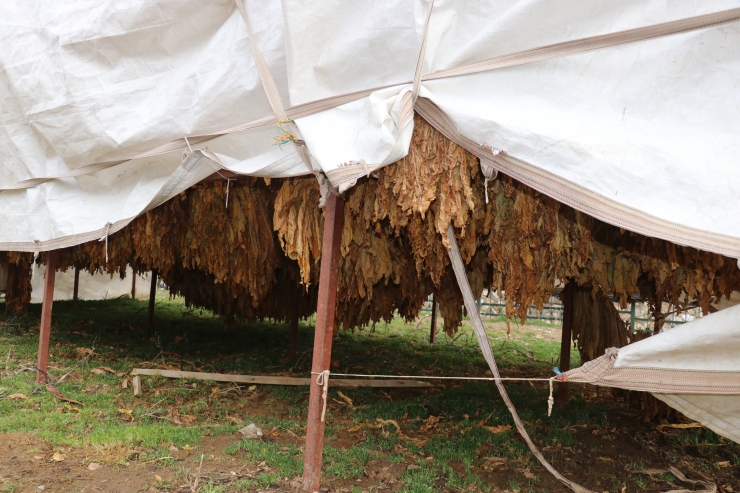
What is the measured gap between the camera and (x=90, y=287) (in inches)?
586

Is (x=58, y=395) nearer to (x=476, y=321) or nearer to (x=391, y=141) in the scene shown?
(x=476, y=321)

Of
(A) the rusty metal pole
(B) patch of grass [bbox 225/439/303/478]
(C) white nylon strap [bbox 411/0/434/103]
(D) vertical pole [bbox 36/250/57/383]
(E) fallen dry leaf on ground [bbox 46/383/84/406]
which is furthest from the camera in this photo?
(D) vertical pole [bbox 36/250/57/383]

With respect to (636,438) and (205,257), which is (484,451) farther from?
(205,257)

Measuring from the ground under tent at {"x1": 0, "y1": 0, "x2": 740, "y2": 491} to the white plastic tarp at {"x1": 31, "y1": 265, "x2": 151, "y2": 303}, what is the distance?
29.5ft

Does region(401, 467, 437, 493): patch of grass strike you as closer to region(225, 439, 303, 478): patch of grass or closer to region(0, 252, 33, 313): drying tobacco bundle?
region(225, 439, 303, 478): patch of grass

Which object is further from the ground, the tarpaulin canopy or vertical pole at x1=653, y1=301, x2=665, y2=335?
the tarpaulin canopy

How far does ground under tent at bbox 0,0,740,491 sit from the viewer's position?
2.76 metres

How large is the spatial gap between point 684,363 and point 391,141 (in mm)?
1740

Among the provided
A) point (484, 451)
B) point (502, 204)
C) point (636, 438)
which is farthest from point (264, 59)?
point (636, 438)

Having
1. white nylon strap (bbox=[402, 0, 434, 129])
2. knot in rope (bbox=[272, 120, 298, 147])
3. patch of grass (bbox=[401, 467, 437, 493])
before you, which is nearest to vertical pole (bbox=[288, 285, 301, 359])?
patch of grass (bbox=[401, 467, 437, 493])

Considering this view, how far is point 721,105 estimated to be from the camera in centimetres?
275

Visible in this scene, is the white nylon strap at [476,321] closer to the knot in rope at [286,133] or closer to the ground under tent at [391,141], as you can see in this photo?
the ground under tent at [391,141]

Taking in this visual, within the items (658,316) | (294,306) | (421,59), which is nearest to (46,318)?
(294,306)

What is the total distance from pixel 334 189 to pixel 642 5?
186cm
